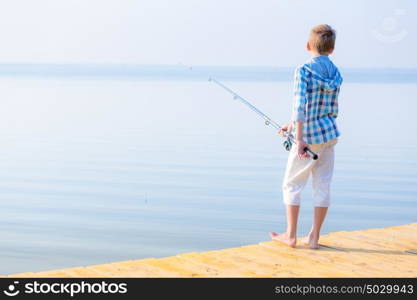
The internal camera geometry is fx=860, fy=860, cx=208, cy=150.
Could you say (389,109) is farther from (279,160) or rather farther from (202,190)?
(202,190)

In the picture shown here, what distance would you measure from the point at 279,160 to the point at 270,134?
3.27 m

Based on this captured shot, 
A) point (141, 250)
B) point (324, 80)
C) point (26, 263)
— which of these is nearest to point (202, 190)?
point (141, 250)

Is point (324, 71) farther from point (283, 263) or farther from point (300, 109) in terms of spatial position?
point (283, 263)

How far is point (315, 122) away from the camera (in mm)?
4695

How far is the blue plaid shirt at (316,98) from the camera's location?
15.2ft

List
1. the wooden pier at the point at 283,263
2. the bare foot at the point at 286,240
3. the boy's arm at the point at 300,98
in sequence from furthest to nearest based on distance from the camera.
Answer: the bare foot at the point at 286,240
the boy's arm at the point at 300,98
the wooden pier at the point at 283,263

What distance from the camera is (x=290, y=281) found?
415cm

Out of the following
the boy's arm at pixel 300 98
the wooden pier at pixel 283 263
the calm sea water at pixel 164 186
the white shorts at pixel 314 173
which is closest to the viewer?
the wooden pier at pixel 283 263

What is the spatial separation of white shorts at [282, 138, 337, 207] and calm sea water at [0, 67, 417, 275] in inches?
82.4

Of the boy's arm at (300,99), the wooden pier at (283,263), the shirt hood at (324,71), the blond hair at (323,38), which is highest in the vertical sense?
the blond hair at (323,38)

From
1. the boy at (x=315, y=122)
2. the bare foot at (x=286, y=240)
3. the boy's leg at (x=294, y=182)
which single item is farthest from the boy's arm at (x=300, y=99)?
the bare foot at (x=286, y=240)

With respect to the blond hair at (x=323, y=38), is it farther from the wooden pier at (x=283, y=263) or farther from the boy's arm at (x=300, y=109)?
the wooden pier at (x=283, y=263)

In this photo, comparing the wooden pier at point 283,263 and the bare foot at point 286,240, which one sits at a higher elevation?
the bare foot at point 286,240

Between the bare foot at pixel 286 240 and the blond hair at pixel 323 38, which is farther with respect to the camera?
the bare foot at pixel 286 240
